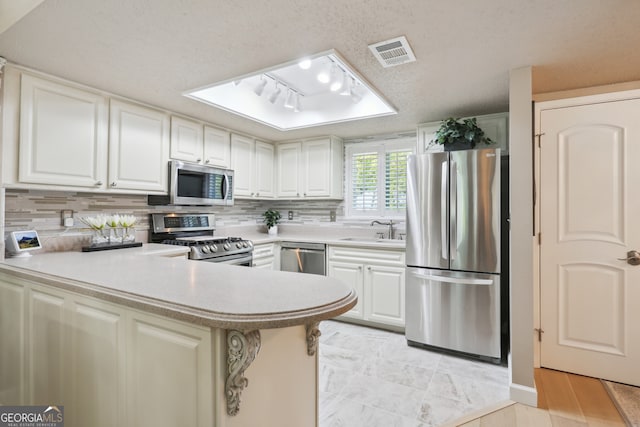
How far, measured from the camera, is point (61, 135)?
2246 mm

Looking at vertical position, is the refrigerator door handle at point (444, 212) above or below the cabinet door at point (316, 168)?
below

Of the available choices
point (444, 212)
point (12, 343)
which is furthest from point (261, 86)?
point (12, 343)

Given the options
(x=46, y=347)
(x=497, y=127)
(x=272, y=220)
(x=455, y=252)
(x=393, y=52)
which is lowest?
(x=46, y=347)

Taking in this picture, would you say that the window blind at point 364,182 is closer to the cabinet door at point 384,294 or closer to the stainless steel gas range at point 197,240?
the cabinet door at point 384,294

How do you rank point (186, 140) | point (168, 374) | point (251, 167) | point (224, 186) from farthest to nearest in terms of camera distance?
point (251, 167) < point (224, 186) < point (186, 140) < point (168, 374)

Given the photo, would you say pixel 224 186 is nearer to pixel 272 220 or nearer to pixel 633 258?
pixel 272 220

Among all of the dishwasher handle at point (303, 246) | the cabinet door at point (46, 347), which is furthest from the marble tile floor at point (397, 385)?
the cabinet door at point (46, 347)

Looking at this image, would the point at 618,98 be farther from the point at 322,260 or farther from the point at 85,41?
the point at 85,41

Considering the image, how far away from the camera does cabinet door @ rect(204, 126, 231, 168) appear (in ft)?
11.1

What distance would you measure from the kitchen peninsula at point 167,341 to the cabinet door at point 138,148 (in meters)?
1.06

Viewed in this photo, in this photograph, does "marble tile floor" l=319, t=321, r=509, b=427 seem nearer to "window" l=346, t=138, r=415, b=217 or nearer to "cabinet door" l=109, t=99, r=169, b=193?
"window" l=346, t=138, r=415, b=217

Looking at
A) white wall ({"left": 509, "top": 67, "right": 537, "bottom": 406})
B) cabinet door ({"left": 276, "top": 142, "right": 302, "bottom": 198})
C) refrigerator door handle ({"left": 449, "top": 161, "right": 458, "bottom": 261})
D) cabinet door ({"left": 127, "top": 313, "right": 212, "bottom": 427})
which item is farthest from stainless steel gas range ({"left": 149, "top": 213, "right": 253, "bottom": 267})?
white wall ({"left": 509, "top": 67, "right": 537, "bottom": 406})

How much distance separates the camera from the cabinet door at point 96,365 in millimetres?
1304

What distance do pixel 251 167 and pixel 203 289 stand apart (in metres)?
2.87
